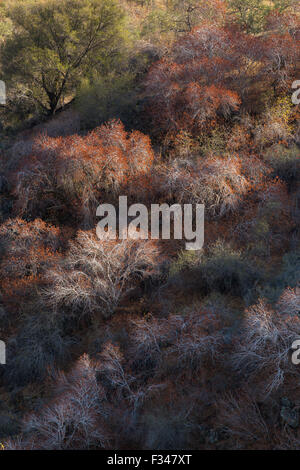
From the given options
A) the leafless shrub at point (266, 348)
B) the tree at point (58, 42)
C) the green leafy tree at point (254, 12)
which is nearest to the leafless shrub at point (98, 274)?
the leafless shrub at point (266, 348)

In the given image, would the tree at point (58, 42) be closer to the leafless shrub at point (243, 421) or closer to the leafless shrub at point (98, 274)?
the leafless shrub at point (98, 274)

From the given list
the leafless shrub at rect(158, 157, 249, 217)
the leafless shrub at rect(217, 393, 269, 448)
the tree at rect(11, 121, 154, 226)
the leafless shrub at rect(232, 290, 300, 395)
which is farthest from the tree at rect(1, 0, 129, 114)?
the leafless shrub at rect(217, 393, 269, 448)

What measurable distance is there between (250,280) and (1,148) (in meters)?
18.8

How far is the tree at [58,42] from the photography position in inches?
973

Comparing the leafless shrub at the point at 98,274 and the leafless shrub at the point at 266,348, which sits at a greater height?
the leafless shrub at the point at 98,274

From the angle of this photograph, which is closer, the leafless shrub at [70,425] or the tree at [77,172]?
the leafless shrub at [70,425]

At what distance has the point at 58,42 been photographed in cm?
2541

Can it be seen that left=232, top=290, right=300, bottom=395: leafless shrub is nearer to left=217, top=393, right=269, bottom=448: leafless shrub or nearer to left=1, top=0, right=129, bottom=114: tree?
left=217, top=393, right=269, bottom=448: leafless shrub

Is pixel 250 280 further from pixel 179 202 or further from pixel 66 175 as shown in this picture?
pixel 66 175

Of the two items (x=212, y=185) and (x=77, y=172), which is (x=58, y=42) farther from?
(x=212, y=185)

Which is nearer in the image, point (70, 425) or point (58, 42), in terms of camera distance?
point (70, 425)

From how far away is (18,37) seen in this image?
25297 mm

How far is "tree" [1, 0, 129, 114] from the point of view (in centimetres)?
2472

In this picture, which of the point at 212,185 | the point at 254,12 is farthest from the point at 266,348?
the point at 254,12
